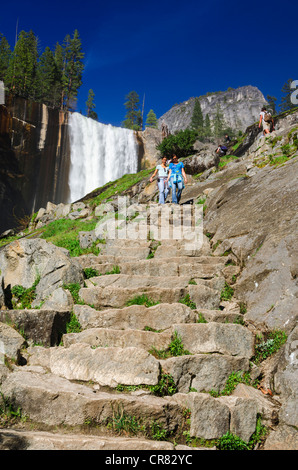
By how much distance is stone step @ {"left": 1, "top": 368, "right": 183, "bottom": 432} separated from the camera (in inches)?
142

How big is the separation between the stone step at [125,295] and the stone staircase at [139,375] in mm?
18

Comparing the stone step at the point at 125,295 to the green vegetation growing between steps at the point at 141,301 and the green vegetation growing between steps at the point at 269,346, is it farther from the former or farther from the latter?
the green vegetation growing between steps at the point at 269,346

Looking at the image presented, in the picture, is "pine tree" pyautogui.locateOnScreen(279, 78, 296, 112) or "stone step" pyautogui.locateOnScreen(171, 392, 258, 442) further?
"pine tree" pyautogui.locateOnScreen(279, 78, 296, 112)

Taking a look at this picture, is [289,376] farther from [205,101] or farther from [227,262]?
[205,101]

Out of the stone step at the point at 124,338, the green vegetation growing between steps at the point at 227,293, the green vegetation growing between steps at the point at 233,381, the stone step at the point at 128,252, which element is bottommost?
the green vegetation growing between steps at the point at 233,381

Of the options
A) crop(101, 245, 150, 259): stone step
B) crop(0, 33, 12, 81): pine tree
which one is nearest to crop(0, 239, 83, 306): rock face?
crop(101, 245, 150, 259): stone step

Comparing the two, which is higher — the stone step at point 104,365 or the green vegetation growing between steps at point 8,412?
the stone step at point 104,365

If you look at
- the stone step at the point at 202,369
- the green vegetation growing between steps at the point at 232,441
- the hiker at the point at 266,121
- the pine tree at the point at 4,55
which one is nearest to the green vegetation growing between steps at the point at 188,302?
the stone step at the point at 202,369

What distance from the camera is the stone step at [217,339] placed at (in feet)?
15.5

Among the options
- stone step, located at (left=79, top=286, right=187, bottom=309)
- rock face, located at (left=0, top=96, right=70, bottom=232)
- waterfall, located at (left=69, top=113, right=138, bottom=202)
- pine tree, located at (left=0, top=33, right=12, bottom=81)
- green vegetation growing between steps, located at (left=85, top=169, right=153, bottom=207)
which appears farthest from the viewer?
pine tree, located at (left=0, top=33, right=12, bottom=81)

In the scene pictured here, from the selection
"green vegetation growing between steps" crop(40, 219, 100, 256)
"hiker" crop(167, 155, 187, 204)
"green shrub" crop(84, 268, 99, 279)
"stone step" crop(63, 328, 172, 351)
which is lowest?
"stone step" crop(63, 328, 172, 351)

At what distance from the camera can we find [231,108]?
6565 inches

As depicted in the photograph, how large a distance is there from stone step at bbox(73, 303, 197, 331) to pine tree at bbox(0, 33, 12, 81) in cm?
4283

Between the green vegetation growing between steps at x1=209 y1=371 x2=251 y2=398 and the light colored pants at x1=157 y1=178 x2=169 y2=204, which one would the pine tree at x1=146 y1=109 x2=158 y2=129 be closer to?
the light colored pants at x1=157 y1=178 x2=169 y2=204
